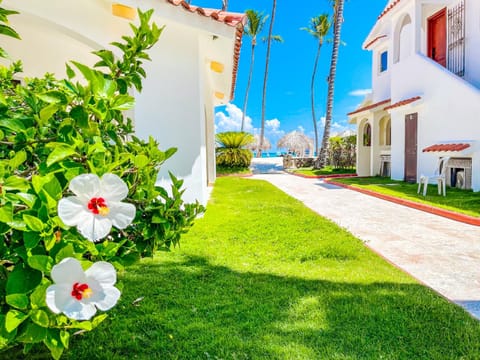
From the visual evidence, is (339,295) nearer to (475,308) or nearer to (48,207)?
(475,308)

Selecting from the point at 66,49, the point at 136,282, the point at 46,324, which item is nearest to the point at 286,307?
the point at 136,282

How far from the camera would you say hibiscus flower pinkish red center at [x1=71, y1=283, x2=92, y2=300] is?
1073 millimetres

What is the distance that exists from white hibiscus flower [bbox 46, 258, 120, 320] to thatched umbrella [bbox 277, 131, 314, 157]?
4357 centimetres

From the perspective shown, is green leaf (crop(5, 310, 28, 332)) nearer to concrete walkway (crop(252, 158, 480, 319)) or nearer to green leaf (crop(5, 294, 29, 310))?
green leaf (crop(5, 294, 29, 310))

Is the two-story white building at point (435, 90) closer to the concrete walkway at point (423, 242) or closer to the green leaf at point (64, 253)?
the concrete walkway at point (423, 242)

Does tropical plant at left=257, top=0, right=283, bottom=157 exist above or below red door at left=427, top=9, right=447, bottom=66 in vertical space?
above

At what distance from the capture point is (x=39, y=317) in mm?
1090

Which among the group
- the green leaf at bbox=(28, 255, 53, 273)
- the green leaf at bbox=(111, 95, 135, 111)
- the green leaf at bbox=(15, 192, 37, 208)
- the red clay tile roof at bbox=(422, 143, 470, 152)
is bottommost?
the green leaf at bbox=(28, 255, 53, 273)

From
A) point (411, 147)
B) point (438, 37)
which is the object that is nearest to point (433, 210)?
point (411, 147)

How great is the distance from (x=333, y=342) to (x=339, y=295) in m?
0.91

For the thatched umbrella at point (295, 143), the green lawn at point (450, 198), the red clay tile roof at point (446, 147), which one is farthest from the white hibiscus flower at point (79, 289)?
the thatched umbrella at point (295, 143)

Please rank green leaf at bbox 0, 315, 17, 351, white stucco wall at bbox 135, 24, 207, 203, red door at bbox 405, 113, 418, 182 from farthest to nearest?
red door at bbox 405, 113, 418, 182
white stucco wall at bbox 135, 24, 207, 203
green leaf at bbox 0, 315, 17, 351

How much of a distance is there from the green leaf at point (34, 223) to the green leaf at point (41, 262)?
9cm

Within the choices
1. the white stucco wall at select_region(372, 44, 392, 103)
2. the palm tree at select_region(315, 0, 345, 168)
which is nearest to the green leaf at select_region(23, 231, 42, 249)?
the white stucco wall at select_region(372, 44, 392, 103)
